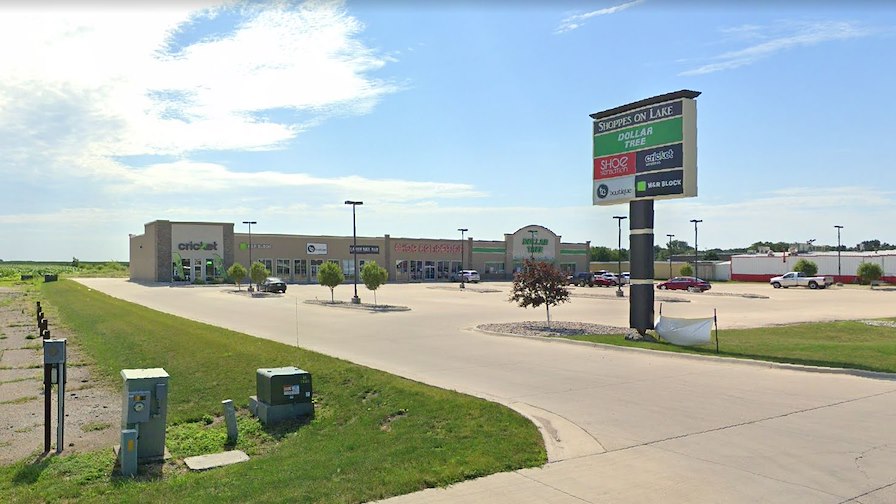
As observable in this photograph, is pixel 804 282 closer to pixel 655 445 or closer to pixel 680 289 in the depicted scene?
pixel 680 289

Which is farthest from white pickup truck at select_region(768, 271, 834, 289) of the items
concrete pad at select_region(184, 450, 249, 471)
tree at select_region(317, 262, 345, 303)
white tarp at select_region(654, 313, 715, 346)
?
concrete pad at select_region(184, 450, 249, 471)

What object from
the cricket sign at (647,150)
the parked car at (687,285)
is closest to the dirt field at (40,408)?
the cricket sign at (647,150)

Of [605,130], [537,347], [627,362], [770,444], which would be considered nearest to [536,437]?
[770,444]

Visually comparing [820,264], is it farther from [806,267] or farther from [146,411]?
[146,411]

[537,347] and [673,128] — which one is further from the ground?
[673,128]

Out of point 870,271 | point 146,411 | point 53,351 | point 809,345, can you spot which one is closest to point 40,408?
point 53,351

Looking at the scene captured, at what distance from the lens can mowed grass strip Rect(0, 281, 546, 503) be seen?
641 cm

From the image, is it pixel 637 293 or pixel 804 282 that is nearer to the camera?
pixel 637 293

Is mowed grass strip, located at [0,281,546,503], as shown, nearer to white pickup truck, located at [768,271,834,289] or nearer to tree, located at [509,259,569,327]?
tree, located at [509,259,569,327]

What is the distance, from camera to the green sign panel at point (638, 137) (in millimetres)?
18422

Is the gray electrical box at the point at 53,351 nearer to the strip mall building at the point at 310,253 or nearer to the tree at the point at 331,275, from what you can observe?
the tree at the point at 331,275

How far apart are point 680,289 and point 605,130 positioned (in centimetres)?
4035

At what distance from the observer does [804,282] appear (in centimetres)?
6212

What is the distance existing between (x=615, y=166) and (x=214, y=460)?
15.5m
